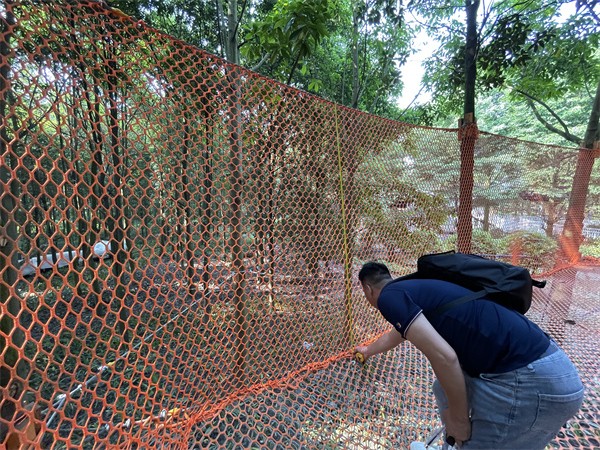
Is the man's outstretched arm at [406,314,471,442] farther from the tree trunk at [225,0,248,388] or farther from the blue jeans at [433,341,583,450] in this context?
the tree trunk at [225,0,248,388]

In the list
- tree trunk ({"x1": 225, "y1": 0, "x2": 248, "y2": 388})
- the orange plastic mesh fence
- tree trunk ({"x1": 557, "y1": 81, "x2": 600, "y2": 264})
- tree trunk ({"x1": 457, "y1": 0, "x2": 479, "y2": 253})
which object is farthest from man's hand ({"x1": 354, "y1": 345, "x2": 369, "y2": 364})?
tree trunk ({"x1": 557, "y1": 81, "x2": 600, "y2": 264})

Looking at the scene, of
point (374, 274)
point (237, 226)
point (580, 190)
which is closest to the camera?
point (374, 274)

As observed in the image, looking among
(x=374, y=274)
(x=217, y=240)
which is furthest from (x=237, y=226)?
(x=374, y=274)

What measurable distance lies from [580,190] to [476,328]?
3988 millimetres

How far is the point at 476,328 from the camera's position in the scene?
1.09 meters

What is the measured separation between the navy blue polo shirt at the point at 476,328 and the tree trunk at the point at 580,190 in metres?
3.60

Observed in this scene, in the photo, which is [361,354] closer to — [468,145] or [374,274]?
[374,274]

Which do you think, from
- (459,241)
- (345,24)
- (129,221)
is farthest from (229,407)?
(345,24)

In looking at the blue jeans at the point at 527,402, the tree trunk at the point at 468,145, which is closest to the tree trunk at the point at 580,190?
the tree trunk at the point at 468,145

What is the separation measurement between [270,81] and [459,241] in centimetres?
244

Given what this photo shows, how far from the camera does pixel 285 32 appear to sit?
212 centimetres

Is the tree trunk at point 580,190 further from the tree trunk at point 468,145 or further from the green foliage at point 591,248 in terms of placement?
the tree trunk at point 468,145

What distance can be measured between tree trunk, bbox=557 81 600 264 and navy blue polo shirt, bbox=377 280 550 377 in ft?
11.8

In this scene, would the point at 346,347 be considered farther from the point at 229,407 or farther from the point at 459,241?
the point at 459,241
